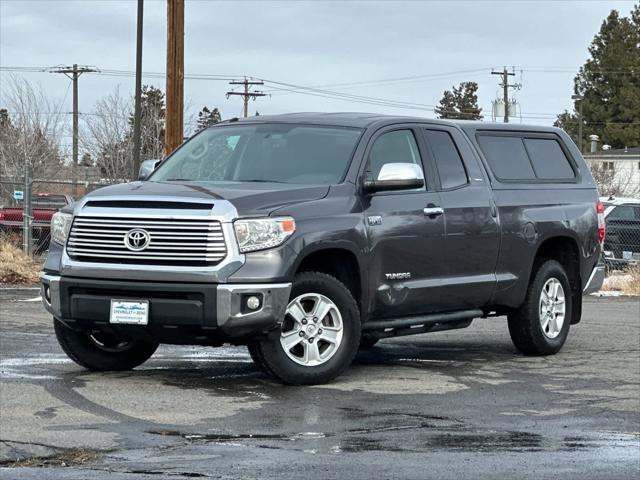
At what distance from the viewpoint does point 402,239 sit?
34.7ft

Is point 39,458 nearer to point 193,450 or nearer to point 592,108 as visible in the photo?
point 193,450

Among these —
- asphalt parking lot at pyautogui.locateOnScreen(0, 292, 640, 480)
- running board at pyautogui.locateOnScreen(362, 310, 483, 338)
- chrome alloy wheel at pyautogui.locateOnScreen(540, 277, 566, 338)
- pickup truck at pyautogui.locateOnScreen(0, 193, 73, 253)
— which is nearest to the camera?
asphalt parking lot at pyautogui.locateOnScreen(0, 292, 640, 480)

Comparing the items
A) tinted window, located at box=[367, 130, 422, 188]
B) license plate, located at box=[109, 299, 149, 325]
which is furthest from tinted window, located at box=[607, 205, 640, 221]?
license plate, located at box=[109, 299, 149, 325]

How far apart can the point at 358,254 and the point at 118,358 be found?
206 centimetres

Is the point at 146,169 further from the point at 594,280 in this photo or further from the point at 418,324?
the point at 594,280

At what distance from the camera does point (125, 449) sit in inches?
289

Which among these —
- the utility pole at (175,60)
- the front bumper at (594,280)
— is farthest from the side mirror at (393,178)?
the utility pole at (175,60)

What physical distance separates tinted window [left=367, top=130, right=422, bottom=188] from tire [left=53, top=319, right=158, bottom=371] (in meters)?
2.17

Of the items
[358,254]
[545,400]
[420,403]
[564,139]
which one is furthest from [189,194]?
[564,139]

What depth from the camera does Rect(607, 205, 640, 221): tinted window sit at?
2539 centimetres

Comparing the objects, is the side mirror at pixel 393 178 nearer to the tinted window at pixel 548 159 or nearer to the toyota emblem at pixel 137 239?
the toyota emblem at pixel 137 239

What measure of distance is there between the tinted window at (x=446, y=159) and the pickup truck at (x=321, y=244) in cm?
1

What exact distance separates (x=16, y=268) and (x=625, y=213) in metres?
11.0

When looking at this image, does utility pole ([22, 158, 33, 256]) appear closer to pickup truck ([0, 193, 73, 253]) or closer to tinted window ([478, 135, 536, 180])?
pickup truck ([0, 193, 73, 253])
